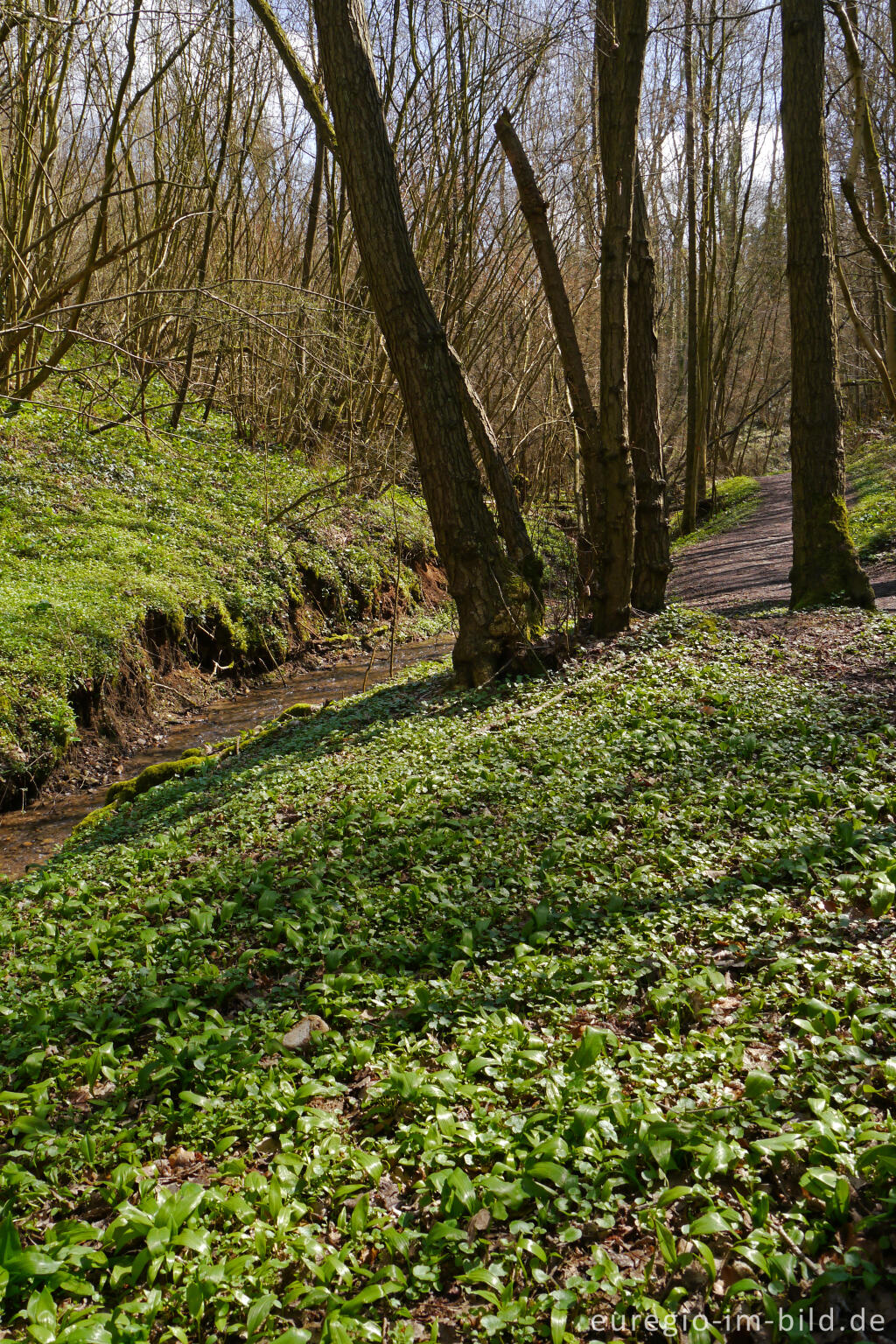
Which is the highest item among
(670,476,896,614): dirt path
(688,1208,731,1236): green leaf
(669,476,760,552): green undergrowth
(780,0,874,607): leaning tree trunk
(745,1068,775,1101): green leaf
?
(780,0,874,607): leaning tree trunk

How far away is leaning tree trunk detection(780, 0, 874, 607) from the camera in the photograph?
8.35 metres

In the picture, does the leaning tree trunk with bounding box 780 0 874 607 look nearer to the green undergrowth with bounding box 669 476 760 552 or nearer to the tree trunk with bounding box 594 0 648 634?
the tree trunk with bounding box 594 0 648 634

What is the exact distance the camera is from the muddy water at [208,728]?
7.36m

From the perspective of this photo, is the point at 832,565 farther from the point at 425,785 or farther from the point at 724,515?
the point at 724,515

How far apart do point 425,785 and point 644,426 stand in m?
5.88

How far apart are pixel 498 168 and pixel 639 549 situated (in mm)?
7148

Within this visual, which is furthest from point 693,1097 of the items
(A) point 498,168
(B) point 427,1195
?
(A) point 498,168

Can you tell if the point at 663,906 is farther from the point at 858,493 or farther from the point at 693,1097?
the point at 858,493

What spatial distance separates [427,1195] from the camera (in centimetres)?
263

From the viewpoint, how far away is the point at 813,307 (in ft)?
28.0

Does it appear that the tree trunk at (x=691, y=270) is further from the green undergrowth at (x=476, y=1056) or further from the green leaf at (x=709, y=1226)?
the green leaf at (x=709, y=1226)

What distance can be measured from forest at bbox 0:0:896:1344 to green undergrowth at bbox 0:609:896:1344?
0.8 inches

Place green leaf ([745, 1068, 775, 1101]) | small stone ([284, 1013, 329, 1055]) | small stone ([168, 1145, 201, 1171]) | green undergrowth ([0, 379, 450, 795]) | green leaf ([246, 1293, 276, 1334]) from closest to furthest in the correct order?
green leaf ([246, 1293, 276, 1334]), green leaf ([745, 1068, 775, 1101]), small stone ([168, 1145, 201, 1171]), small stone ([284, 1013, 329, 1055]), green undergrowth ([0, 379, 450, 795])

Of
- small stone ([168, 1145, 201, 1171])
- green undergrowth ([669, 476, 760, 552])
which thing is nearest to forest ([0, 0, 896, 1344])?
small stone ([168, 1145, 201, 1171])
